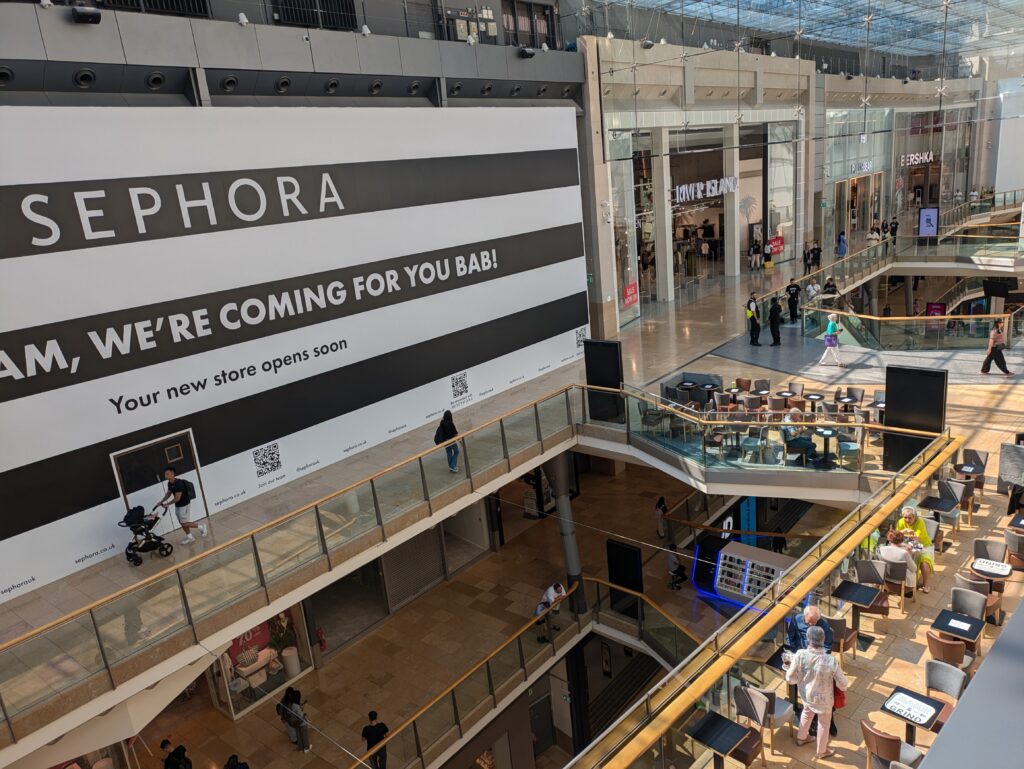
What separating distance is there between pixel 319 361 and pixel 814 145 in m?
23.4

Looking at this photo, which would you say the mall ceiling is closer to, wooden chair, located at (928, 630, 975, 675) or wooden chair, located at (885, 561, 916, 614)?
wooden chair, located at (885, 561, 916, 614)

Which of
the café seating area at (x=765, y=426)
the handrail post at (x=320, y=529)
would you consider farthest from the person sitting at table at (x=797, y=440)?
the handrail post at (x=320, y=529)

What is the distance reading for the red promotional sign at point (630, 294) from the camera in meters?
19.2

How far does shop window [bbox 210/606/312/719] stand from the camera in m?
11.6

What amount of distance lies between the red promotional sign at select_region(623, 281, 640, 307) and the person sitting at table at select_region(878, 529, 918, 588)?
1241cm

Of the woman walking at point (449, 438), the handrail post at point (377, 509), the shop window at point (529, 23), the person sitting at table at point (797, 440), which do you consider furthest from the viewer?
the shop window at point (529, 23)

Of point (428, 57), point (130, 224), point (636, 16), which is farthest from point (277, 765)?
point (636, 16)

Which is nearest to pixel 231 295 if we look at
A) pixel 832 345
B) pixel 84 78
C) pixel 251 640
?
pixel 84 78

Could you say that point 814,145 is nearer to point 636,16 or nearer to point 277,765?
point 636,16

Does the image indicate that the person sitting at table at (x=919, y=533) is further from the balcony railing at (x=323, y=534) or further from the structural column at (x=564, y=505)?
the structural column at (x=564, y=505)

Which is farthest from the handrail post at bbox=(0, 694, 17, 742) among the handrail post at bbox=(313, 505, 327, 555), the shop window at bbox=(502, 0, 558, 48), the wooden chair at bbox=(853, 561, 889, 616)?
the shop window at bbox=(502, 0, 558, 48)

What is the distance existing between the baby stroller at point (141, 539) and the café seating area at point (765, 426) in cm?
714

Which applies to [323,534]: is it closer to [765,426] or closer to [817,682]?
[817,682]

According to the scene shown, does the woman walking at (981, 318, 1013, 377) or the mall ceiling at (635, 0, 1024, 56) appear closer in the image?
the woman walking at (981, 318, 1013, 377)
